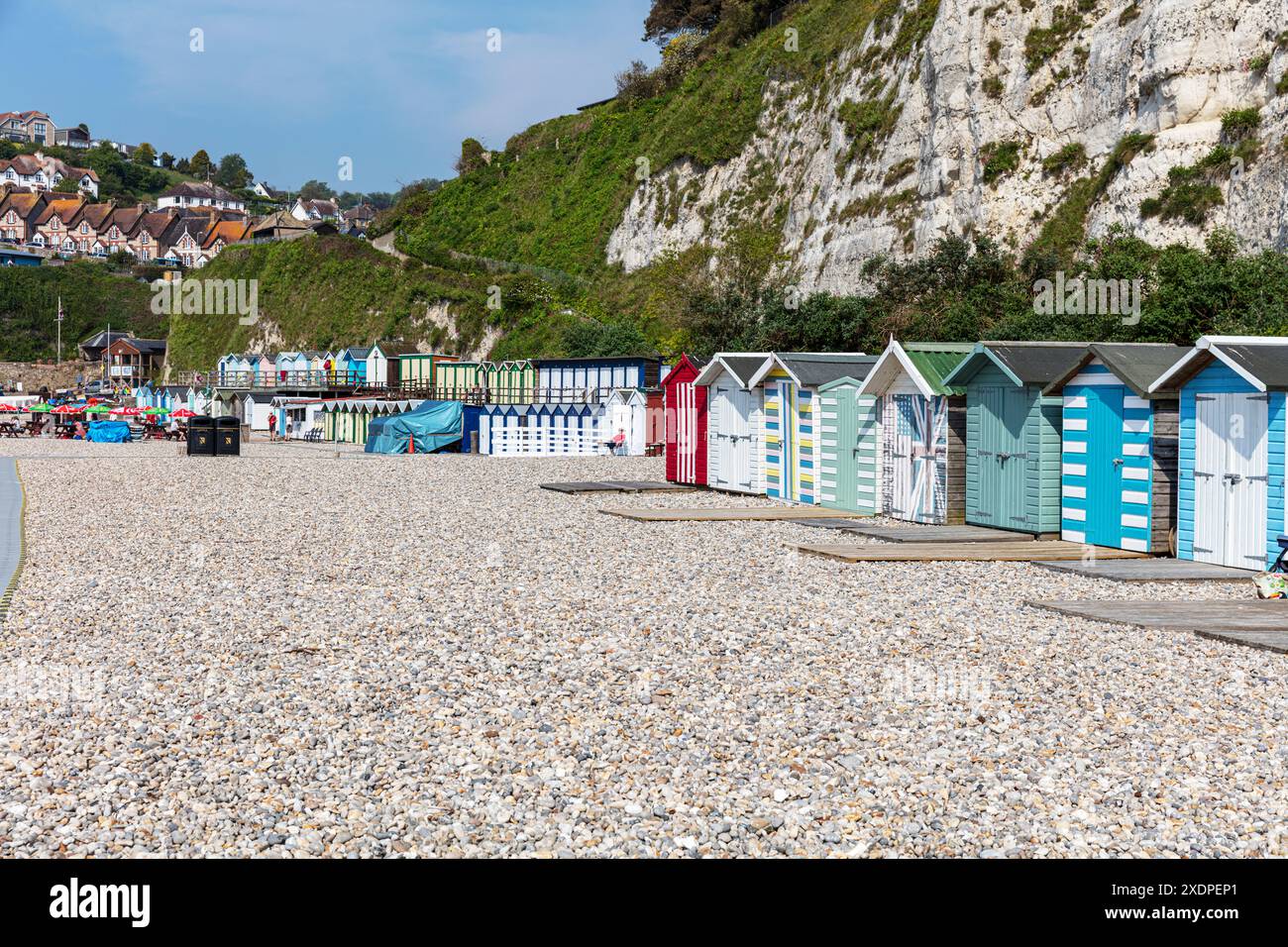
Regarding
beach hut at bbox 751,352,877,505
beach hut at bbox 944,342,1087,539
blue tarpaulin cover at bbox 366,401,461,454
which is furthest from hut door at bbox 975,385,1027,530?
blue tarpaulin cover at bbox 366,401,461,454

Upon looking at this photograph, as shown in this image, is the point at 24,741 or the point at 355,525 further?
the point at 355,525

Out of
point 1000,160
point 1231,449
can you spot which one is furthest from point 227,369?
point 1231,449

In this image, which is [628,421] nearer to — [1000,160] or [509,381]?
[1000,160]

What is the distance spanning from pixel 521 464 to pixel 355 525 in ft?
67.7

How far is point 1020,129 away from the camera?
53844mm

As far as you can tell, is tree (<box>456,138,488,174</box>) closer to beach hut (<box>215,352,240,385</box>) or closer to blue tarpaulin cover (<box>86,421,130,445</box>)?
beach hut (<box>215,352,240,385</box>)

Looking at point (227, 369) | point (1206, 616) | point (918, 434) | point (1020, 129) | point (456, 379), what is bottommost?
point (1206, 616)

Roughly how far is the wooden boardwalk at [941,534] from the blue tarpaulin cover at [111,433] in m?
52.0

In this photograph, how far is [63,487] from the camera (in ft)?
102

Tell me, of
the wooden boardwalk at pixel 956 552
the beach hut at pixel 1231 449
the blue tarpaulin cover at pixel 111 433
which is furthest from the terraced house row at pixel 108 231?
the beach hut at pixel 1231 449

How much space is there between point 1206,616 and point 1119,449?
5696 mm

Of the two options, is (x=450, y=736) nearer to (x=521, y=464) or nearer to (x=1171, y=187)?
(x=521, y=464)
